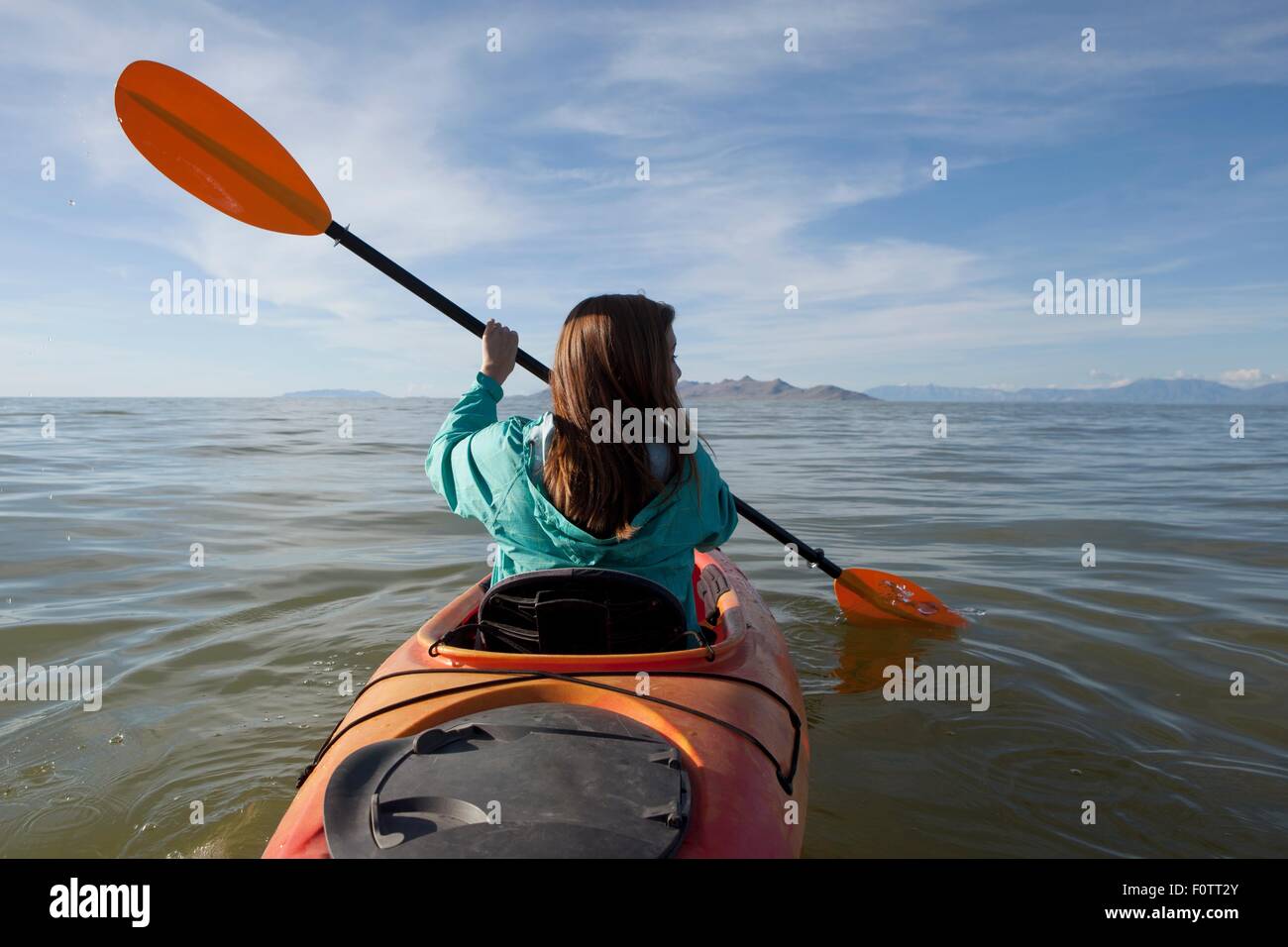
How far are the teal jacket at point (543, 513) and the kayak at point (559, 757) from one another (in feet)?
0.40

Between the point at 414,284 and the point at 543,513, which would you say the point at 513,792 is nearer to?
the point at 543,513

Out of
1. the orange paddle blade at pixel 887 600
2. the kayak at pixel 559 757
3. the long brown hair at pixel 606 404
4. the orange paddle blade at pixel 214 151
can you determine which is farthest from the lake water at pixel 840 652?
the orange paddle blade at pixel 214 151

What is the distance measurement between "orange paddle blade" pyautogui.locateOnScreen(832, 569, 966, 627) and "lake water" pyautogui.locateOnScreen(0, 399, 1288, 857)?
13 centimetres

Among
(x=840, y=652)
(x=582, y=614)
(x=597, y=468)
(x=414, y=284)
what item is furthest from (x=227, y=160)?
(x=840, y=652)

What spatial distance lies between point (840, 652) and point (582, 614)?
313cm

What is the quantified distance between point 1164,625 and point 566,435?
16.2ft

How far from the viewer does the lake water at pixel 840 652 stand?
10.3ft

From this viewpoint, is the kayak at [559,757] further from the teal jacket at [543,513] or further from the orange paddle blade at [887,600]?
the orange paddle blade at [887,600]

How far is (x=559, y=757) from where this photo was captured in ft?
6.40

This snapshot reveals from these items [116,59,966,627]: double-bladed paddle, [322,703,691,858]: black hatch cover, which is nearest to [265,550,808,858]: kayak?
[322,703,691,858]: black hatch cover
